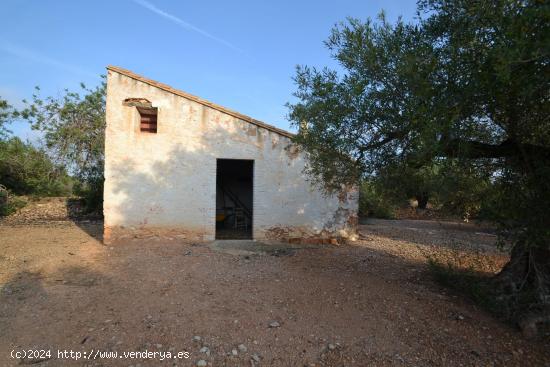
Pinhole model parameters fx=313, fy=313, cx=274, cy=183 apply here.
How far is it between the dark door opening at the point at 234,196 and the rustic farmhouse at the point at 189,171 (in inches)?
153

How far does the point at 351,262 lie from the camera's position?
720cm

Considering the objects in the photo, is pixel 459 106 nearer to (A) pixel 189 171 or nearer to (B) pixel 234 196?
(A) pixel 189 171

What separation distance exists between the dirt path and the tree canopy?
1273 mm

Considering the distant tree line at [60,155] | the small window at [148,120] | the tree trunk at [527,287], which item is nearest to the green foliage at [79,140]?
the distant tree line at [60,155]

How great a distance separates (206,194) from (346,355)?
6260 mm

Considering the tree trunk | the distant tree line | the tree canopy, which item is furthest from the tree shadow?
the tree trunk

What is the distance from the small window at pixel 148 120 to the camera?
8930 mm

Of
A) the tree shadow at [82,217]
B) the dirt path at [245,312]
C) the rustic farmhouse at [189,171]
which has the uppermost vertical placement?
the rustic farmhouse at [189,171]

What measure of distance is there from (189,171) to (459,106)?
706 centimetres

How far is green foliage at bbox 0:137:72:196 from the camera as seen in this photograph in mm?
14788

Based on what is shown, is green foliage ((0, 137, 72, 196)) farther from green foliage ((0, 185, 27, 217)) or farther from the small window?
the small window

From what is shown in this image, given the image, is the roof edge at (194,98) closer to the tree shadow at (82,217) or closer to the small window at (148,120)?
the small window at (148,120)

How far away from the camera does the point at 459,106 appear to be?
134 inches

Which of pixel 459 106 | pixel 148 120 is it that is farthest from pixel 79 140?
pixel 459 106
